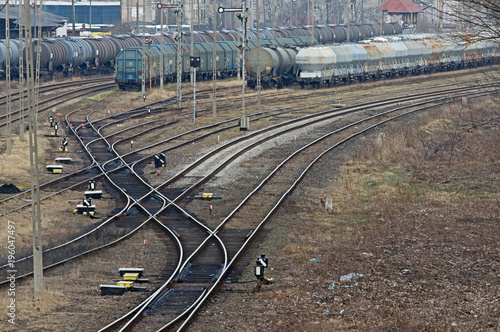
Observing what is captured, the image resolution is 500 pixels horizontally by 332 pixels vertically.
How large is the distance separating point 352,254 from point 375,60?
46092 millimetres

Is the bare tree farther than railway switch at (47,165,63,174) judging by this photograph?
No

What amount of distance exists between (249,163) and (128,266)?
11903 mm

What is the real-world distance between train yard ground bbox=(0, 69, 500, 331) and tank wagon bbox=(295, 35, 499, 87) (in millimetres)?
23673

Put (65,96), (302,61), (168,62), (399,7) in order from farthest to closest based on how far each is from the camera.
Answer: (399,7), (168,62), (302,61), (65,96)

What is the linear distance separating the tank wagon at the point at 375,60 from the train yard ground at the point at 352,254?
23.7 metres

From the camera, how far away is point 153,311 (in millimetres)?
11648

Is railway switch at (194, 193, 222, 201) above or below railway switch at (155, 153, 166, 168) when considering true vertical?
below

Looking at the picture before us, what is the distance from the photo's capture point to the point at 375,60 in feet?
193

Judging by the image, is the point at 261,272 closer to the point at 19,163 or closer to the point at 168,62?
the point at 19,163

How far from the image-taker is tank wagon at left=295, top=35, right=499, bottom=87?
51938mm

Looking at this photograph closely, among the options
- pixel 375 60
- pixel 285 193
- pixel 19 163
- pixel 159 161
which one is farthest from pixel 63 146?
pixel 375 60

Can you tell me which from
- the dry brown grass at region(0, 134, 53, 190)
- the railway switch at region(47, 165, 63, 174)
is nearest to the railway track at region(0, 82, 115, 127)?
the dry brown grass at region(0, 134, 53, 190)

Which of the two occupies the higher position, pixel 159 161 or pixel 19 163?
pixel 159 161

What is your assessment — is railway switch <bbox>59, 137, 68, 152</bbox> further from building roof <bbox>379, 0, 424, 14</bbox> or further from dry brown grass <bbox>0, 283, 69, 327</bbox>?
building roof <bbox>379, 0, 424, 14</bbox>
